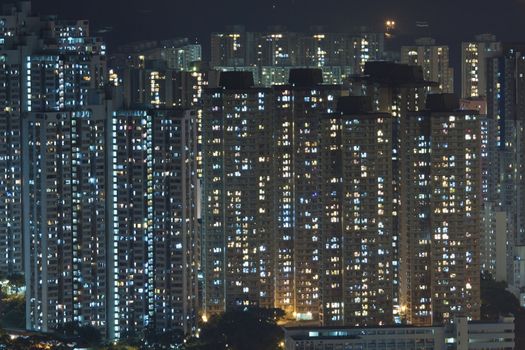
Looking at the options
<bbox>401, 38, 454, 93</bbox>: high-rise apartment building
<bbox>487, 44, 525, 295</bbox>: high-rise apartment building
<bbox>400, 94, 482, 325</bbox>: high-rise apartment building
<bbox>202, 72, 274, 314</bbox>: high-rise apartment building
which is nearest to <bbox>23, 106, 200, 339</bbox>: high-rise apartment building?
<bbox>202, 72, 274, 314</bbox>: high-rise apartment building

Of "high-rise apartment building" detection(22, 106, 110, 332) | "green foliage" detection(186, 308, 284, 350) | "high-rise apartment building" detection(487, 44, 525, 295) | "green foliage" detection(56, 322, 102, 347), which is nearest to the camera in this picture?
"green foliage" detection(56, 322, 102, 347)

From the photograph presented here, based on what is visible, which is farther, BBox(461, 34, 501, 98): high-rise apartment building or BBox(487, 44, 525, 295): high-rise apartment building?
BBox(461, 34, 501, 98): high-rise apartment building

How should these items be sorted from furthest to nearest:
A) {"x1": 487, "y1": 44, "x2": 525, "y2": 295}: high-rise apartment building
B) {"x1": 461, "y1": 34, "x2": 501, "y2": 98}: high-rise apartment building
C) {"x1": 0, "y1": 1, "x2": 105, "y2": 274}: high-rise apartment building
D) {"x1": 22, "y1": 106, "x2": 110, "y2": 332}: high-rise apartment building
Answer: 1. {"x1": 461, "y1": 34, "x2": 501, "y2": 98}: high-rise apartment building
2. {"x1": 487, "y1": 44, "x2": 525, "y2": 295}: high-rise apartment building
3. {"x1": 0, "y1": 1, "x2": 105, "y2": 274}: high-rise apartment building
4. {"x1": 22, "y1": 106, "x2": 110, "y2": 332}: high-rise apartment building

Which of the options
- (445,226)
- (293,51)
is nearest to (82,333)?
(445,226)

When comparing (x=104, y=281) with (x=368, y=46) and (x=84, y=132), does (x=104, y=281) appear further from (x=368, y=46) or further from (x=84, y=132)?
(x=368, y=46)

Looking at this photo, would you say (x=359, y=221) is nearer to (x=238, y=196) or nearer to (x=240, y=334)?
(x=238, y=196)

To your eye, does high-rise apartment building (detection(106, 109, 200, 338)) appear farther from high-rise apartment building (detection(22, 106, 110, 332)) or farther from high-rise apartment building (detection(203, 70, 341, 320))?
high-rise apartment building (detection(203, 70, 341, 320))
